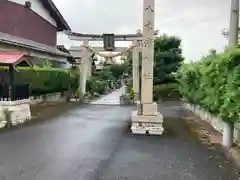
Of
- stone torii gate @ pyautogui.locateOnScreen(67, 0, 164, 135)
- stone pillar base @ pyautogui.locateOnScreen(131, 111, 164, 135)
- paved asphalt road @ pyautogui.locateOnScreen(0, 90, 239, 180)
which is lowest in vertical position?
paved asphalt road @ pyautogui.locateOnScreen(0, 90, 239, 180)

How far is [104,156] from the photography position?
593cm

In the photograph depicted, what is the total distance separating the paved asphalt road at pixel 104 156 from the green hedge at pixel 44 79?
6.41 m

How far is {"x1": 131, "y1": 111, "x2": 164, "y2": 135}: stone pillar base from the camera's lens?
28.1 feet

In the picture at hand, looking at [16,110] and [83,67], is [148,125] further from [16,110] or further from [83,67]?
[83,67]

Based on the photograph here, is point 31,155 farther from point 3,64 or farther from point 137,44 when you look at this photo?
point 137,44

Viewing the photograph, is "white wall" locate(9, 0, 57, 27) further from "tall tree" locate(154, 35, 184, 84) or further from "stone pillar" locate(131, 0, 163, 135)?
"stone pillar" locate(131, 0, 163, 135)

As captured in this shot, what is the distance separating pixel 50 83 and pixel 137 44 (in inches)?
236

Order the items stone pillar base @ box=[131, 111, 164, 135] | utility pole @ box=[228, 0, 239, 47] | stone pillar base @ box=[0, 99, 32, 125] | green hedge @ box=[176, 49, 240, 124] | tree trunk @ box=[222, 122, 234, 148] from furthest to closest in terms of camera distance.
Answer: stone pillar base @ box=[0, 99, 32, 125] → stone pillar base @ box=[131, 111, 164, 135] → utility pole @ box=[228, 0, 239, 47] → tree trunk @ box=[222, 122, 234, 148] → green hedge @ box=[176, 49, 240, 124]

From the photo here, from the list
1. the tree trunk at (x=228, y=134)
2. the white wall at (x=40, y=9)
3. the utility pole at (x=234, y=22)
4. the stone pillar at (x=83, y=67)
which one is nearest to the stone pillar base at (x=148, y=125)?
the tree trunk at (x=228, y=134)

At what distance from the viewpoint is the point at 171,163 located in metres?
5.58

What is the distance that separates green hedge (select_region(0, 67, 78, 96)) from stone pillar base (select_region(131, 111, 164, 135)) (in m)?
6.76

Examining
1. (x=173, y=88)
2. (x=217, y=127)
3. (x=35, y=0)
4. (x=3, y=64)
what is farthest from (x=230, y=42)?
(x=35, y=0)

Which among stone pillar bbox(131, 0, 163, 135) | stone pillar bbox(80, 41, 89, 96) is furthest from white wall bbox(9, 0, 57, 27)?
stone pillar bbox(131, 0, 163, 135)

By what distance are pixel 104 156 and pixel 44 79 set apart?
12169mm
